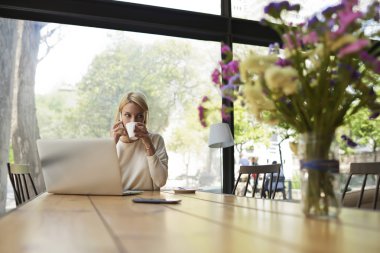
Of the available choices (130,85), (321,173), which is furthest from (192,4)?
(321,173)

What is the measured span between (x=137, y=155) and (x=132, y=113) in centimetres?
29

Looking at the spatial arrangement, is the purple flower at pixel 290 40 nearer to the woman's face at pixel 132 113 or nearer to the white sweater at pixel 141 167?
the white sweater at pixel 141 167

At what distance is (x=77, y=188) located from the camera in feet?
7.04

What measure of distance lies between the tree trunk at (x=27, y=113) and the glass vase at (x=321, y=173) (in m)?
3.38

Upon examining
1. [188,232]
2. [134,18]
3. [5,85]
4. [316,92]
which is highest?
[134,18]

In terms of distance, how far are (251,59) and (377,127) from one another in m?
5.59

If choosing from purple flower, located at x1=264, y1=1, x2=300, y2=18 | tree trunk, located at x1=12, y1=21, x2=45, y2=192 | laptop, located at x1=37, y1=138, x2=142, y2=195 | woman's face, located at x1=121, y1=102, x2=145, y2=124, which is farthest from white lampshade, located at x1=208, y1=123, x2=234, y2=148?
purple flower, located at x1=264, y1=1, x2=300, y2=18

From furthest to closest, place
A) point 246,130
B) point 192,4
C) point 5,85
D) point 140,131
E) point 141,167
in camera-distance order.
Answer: point 246,130 < point 192,4 < point 5,85 < point 141,167 < point 140,131

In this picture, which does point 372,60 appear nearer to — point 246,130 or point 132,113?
point 132,113

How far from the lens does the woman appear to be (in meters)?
2.68

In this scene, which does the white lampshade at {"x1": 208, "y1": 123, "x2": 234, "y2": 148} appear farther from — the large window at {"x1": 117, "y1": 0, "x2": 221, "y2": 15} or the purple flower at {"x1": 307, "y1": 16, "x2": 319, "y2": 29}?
the purple flower at {"x1": 307, "y1": 16, "x2": 319, "y2": 29}

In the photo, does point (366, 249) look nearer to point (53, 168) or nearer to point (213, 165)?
point (53, 168)

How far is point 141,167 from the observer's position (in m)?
2.79

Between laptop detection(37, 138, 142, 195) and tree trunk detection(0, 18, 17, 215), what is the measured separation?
1944 mm
